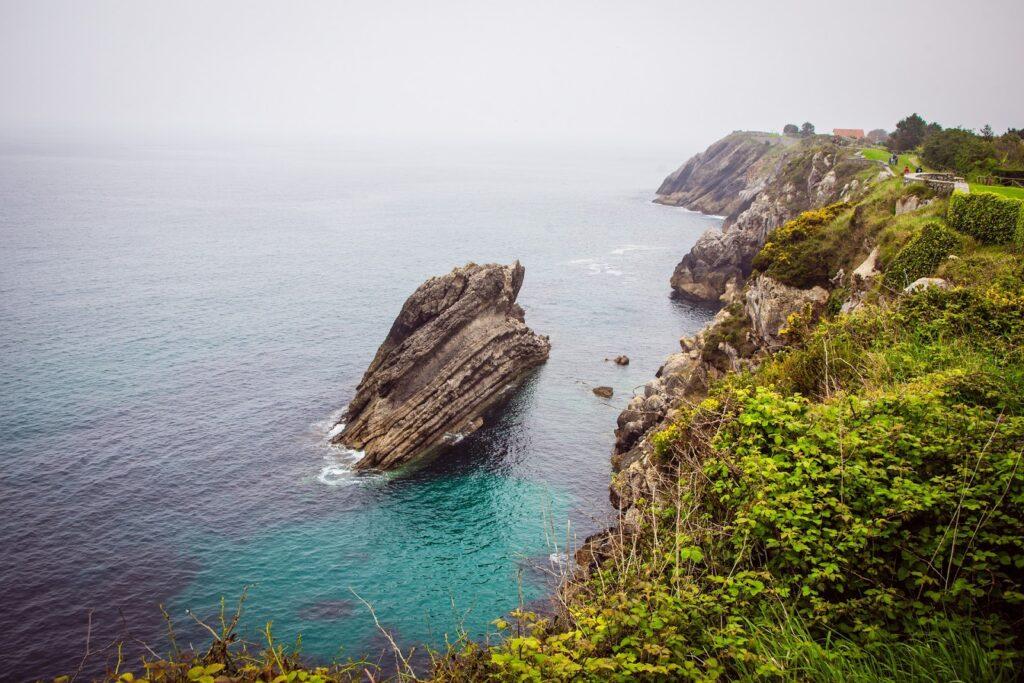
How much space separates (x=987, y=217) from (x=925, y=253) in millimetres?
3539

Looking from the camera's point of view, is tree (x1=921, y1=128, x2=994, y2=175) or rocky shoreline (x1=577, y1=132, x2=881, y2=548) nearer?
rocky shoreline (x1=577, y1=132, x2=881, y2=548)

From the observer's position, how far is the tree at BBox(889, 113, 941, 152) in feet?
382

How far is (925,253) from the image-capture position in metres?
33.2

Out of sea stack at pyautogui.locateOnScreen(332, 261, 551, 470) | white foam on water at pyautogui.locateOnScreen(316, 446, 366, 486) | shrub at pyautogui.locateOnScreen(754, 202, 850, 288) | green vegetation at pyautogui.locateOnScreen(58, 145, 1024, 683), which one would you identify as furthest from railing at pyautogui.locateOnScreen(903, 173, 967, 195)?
white foam on water at pyautogui.locateOnScreen(316, 446, 366, 486)

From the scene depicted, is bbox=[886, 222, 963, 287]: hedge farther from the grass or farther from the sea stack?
the sea stack

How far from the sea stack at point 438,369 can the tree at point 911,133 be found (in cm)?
9138

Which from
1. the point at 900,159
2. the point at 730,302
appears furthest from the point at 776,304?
the point at 900,159

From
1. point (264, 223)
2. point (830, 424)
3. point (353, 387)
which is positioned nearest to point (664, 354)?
point (353, 387)

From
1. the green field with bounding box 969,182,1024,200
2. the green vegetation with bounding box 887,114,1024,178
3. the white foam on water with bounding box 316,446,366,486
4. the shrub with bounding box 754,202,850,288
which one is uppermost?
the green vegetation with bounding box 887,114,1024,178

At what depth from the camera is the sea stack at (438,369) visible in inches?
2458

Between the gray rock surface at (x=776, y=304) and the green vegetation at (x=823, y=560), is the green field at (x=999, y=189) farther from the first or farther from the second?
the green vegetation at (x=823, y=560)

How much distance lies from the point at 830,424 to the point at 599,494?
4159cm

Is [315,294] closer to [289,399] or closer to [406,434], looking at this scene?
[289,399]

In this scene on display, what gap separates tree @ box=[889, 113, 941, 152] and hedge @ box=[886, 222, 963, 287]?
102448mm
